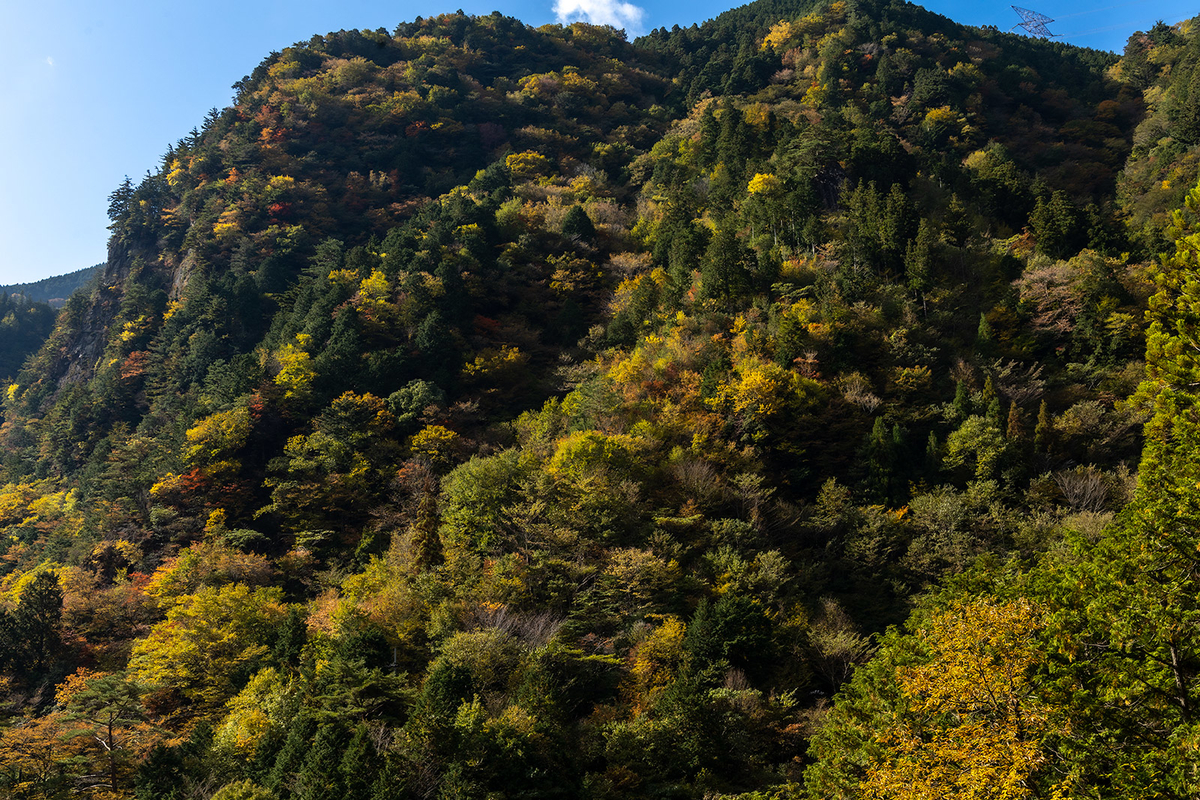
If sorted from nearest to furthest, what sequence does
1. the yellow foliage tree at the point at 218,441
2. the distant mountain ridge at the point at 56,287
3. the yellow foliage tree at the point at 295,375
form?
1. the yellow foliage tree at the point at 218,441
2. the yellow foliage tree at the point at 295,375
3. the distant mountain ridge at the point at 56,287

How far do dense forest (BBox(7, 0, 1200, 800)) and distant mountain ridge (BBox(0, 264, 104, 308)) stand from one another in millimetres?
53453

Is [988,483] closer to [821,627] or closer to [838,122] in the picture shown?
[821,627]

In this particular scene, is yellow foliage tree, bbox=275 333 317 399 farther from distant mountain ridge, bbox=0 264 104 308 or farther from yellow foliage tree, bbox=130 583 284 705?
distant mountain ridge, bbox=0 264 104 308

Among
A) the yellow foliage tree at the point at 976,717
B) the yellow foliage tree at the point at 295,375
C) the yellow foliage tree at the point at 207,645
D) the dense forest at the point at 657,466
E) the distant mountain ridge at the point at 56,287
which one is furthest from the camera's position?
the distant mountain ridge at the point at 56,287

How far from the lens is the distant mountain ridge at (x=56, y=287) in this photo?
120938 mm

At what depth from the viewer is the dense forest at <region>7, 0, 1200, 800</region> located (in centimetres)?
1678

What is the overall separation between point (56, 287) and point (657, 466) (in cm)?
14752

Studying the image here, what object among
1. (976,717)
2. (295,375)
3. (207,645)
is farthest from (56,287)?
(976,717)

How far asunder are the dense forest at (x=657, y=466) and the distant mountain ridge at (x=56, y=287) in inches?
2104

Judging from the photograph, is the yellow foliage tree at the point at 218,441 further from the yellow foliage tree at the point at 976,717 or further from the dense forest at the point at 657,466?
the yellow foliage tree at the point at 976,717

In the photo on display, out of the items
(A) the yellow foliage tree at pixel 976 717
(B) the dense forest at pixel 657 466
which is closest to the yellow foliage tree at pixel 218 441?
(B) the dense forest at pixel 657 466

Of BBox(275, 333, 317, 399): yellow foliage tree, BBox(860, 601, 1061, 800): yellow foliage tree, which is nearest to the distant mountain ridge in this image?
BBox(275, 333, 317, 399): yellow foliage tree

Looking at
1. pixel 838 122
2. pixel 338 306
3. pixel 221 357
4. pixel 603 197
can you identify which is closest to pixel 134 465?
pixel 221 357

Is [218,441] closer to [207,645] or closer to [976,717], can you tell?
[207,645]
